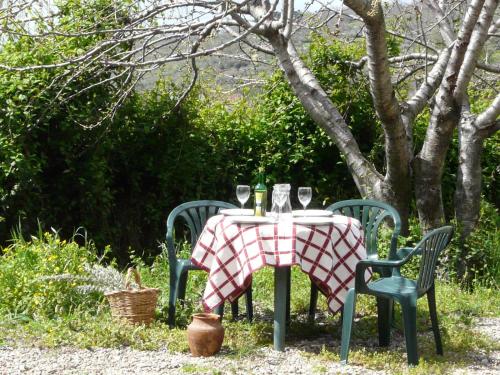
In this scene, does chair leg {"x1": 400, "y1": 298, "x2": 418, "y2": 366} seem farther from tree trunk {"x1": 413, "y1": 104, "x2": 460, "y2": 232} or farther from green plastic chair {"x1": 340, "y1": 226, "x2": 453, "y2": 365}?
tree trunk {"x1": 413, "y1": 104, "x2": 460, "y2": 232}

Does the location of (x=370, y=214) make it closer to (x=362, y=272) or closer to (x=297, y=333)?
(x=297, y=333)

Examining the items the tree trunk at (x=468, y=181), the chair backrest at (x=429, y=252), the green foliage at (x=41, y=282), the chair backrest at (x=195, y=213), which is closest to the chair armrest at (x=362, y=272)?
the chair backrest at (x=429, y=252)

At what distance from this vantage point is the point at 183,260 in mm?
6055

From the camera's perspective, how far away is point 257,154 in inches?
347

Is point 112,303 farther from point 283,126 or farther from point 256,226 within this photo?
point 283,126

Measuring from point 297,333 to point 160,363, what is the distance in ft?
4.27

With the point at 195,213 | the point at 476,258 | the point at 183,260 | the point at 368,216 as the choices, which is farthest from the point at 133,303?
the point at 476,258

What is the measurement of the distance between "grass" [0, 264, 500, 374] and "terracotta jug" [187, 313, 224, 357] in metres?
0.12

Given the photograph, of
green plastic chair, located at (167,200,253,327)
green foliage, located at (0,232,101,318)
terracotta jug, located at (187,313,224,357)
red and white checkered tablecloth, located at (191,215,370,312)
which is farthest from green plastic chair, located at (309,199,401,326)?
green foliage, located at (0,232,101,318)

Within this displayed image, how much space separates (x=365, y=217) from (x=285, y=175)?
8.25ft

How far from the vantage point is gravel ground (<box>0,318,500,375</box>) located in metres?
4.73

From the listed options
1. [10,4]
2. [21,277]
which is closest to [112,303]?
[21,277]

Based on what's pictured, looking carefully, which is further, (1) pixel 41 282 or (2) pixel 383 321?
(1) pixel 41 282

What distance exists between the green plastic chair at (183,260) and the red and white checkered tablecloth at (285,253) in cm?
57
